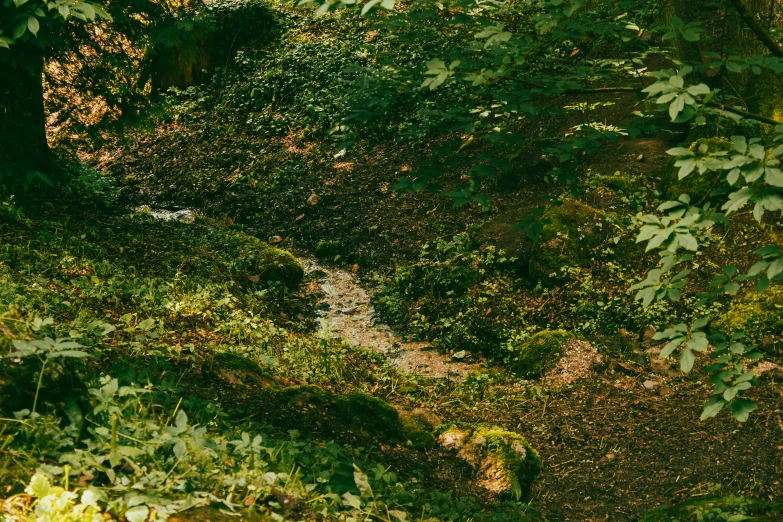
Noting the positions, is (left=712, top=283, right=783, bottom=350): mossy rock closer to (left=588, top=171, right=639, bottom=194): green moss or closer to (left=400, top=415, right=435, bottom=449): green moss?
(left=588, top=171, right=639, bottom=194): green moss

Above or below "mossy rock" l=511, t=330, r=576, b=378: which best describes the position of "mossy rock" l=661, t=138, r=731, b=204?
above

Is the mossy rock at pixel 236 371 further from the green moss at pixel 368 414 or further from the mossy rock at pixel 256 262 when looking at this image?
the mossy rock at pixel 256 262

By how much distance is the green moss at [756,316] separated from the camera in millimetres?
5711

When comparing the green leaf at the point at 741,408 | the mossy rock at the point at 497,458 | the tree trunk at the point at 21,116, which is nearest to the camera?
the green leaf at the point at 741,408

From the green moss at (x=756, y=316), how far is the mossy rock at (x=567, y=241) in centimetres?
156

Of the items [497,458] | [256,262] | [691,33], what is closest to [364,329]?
[256,262]

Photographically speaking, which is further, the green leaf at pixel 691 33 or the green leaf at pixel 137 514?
the green leaf at pixel 691 33

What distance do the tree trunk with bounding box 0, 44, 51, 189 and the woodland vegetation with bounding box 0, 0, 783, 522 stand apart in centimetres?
4

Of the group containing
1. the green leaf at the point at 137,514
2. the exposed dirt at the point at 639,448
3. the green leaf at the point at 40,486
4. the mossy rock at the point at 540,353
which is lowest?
the exposed dirt at the point at 639,448

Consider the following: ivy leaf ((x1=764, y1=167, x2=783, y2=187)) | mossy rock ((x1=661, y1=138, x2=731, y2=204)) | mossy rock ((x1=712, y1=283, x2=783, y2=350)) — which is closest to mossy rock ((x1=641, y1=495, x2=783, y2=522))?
ivy leaf ((x1=764, y1=167, x2=783, y2=187))

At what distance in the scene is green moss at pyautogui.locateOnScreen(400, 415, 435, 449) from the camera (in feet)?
15.1

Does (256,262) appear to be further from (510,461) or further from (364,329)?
(510,461)

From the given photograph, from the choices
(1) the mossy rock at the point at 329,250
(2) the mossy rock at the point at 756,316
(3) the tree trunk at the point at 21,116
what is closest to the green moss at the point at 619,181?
(2) the mossy rock at the point at 756,316

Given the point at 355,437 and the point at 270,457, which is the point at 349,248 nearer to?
the point at 355,437
